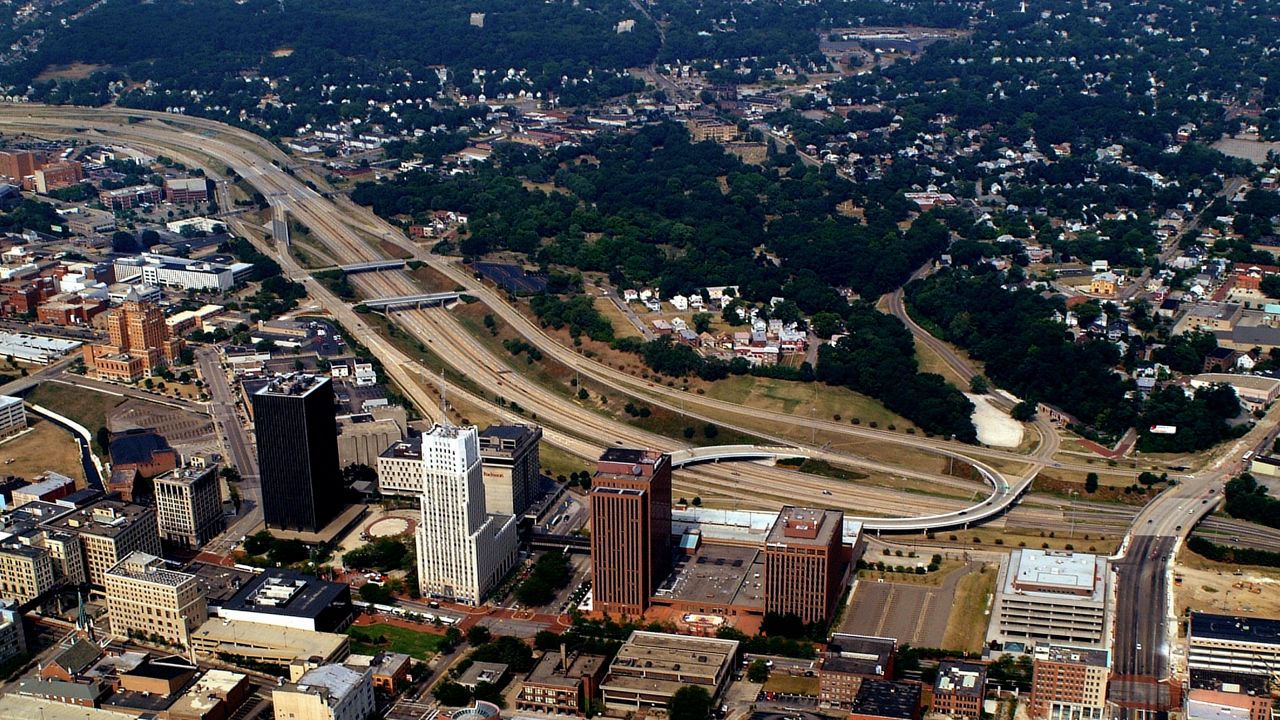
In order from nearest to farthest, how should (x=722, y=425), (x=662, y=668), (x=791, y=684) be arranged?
(x=662, y=668)
(x=791, y=684)
(x=722, y=425)

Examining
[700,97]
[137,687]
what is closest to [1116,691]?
[137,687]

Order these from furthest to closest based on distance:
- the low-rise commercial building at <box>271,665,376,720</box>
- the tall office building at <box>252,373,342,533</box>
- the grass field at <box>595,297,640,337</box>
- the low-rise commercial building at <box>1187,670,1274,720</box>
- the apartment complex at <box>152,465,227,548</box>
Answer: the grass field at <box>595,297,640,337</box> < the apartment complex at <box>152,465,227,548</box> < the tall office building at <box>252,373,342,533</box> < the low-rise commercial building at <box>1187,670,1274,720</box> < the low-rise commercial building at <box>271,665,376,720</box>

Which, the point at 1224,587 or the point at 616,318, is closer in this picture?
the point at 1224,587

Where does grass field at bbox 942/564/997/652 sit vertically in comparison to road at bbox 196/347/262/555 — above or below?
below

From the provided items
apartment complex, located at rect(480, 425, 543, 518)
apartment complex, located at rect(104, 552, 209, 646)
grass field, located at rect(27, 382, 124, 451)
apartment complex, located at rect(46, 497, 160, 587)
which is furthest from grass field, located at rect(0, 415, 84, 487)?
apartment complex, located at rect(480, 425, 543, 518)

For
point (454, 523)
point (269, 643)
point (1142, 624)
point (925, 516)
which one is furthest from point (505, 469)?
point (1142, 624)

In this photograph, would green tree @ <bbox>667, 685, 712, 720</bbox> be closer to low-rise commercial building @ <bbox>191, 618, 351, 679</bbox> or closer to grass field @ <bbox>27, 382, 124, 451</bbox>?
low-rise commercial building @ <bbox>191, 618, 351, 679</bbox>

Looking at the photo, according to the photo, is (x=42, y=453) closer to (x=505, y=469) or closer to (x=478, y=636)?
(x=505, y=469)
